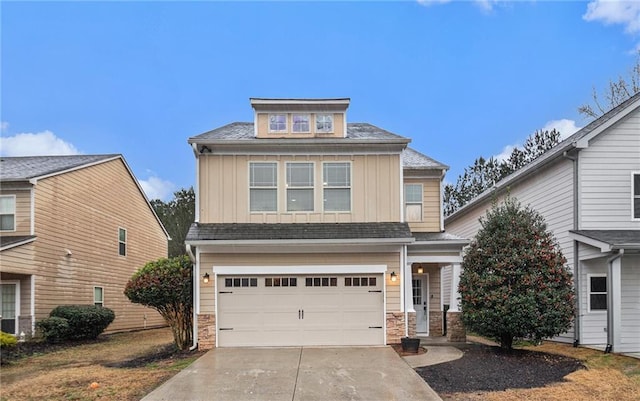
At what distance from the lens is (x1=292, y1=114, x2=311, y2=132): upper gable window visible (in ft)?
47.0

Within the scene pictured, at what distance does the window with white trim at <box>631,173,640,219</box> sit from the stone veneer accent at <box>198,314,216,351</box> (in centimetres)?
1137

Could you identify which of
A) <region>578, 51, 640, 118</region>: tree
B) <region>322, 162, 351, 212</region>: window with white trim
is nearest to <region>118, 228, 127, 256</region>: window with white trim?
<region>322, 162, 351, 212</region>: window with white trim

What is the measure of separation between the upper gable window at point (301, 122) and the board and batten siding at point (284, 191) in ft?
3.38

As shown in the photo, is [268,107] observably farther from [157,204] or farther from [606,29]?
[157,204]

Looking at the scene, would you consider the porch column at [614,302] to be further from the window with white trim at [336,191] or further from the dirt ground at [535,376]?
the window with white trim at [336,191]

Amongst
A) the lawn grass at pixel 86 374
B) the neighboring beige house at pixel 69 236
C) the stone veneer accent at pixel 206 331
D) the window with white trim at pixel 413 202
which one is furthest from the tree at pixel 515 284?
the neighboring beige house at pixel 69 236

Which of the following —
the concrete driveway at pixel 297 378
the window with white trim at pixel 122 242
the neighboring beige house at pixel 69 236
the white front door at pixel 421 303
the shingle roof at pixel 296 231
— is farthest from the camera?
the window with white trim at pixel 122 242

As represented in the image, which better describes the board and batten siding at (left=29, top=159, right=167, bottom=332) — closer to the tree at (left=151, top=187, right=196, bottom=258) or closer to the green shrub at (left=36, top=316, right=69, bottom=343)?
the green shrub at (left=36, top=316, right=69, bottom=343)

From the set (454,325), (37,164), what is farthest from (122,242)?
(454,325)

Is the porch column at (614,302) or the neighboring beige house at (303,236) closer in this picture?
the porch column at (614,302)

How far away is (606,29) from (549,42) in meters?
3.03

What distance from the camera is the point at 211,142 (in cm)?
1332

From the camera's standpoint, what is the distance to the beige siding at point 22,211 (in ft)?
52.9

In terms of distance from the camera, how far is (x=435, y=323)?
16.1 meters
